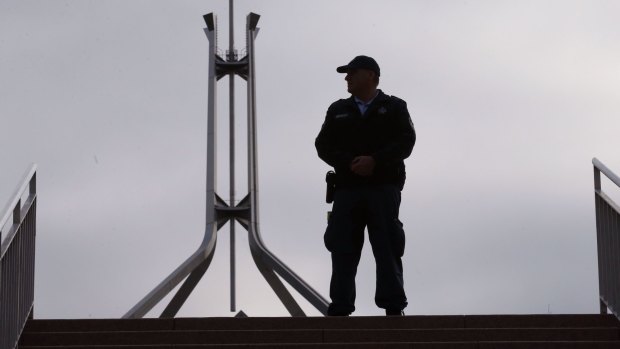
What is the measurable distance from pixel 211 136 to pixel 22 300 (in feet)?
52.4

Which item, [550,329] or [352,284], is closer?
[550,329]

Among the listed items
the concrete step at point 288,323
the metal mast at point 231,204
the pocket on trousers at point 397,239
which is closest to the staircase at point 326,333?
the concrete step at point 288,323

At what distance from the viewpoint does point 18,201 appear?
7.09 meters

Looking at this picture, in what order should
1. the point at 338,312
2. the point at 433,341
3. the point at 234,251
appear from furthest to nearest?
the point at 234,251 < the point at 338,312 < the point at 433,341

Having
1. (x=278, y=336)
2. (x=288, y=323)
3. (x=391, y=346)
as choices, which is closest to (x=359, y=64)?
(x=288, y=323)

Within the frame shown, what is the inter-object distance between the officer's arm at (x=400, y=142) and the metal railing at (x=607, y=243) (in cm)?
115

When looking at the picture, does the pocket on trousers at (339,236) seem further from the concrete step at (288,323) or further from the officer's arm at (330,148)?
the concrete step at (288,323)

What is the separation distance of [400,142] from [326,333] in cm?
131

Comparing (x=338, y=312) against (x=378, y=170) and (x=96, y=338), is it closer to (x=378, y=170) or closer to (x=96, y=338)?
(x=378, y=170)

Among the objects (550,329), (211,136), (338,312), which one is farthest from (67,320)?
(211,136)

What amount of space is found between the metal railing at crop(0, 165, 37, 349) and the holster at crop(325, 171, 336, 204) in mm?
1576

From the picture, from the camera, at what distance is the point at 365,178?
7719 mm

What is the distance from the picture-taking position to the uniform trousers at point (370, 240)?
760 cm

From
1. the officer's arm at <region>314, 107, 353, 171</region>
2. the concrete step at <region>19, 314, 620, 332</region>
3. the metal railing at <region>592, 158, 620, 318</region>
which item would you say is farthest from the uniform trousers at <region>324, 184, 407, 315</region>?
the metal railing at <region>592, 158, 620, 318</region>
